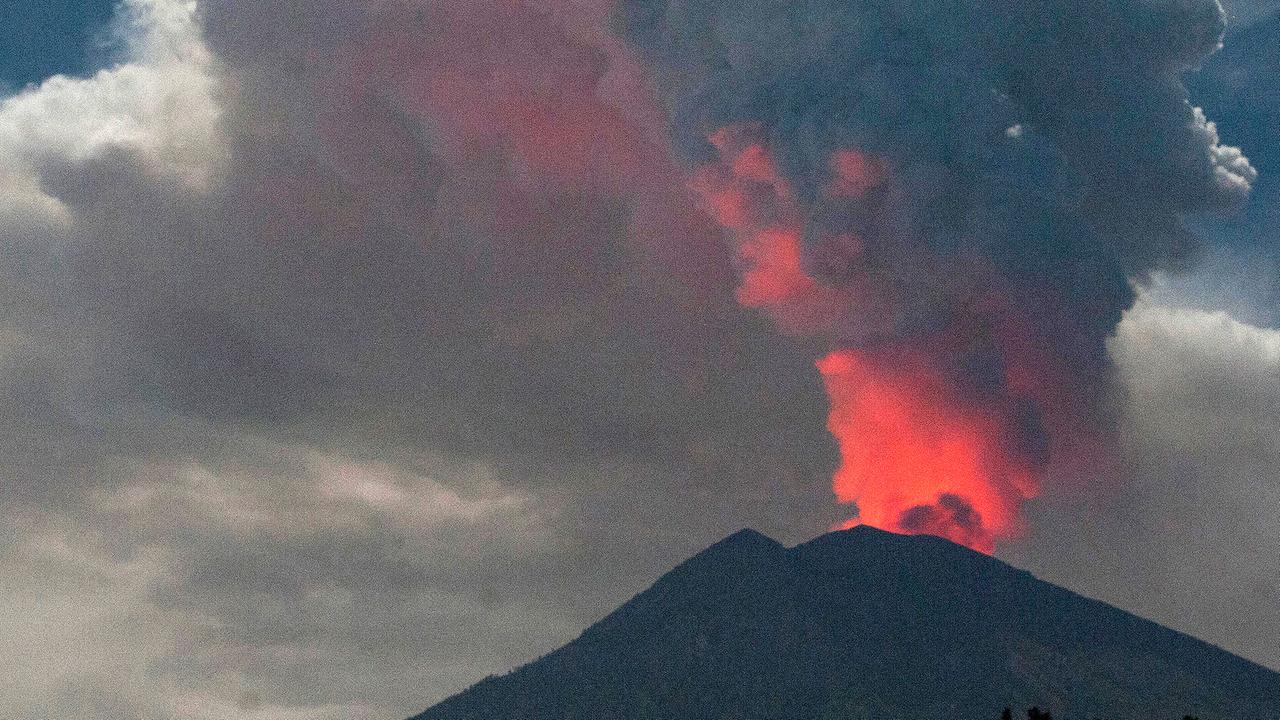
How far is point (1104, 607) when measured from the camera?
506 ft

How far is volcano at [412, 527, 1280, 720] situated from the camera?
13766cm

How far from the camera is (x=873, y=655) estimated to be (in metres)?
144

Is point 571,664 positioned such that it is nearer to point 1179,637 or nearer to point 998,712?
point 998,712

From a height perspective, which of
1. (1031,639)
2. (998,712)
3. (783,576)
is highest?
(783,576)

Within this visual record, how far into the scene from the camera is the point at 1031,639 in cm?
14588

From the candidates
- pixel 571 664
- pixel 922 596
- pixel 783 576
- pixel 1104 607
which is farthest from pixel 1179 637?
pixel 571 664

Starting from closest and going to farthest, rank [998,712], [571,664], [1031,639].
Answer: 1. [998,712]
2. [1031,639]
3. [571,664]

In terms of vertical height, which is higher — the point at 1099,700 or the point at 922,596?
the point at 922,596

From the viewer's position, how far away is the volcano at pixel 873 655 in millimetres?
137662

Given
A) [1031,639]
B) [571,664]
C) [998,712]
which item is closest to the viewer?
[998,712]

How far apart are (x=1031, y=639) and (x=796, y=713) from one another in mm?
22047

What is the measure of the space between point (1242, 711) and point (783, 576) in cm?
4213

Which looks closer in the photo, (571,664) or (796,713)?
(796,713)

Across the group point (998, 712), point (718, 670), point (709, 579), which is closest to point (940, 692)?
point (998, 712)
